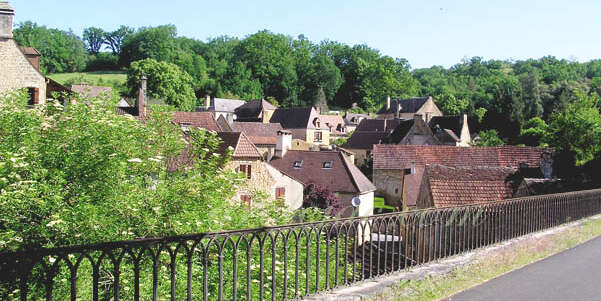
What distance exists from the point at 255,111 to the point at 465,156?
7181cm

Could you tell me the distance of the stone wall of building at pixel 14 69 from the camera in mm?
28047

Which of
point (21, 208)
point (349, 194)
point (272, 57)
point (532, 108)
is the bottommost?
point (349, 194)

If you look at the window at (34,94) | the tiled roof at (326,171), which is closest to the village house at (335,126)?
the tiled roof at (326,171)

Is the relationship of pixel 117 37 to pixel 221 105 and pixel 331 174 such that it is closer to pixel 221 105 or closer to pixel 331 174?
pixel 221 105

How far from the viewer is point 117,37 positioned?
15550 cm

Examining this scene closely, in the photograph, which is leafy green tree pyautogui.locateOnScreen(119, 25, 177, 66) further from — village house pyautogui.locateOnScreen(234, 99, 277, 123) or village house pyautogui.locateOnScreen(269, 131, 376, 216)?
village house pyautogui.locateOnScreen(269, 131, 376, 216)

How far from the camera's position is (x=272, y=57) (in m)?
153

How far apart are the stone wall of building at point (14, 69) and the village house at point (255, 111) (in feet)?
250

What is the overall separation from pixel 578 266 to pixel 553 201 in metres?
2.90

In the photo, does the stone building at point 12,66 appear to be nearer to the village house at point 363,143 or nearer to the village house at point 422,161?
the village house at point 422,161

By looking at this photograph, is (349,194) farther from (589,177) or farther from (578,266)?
(578,266)

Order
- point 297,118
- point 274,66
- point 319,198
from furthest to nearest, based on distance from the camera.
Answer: point 274,66 < point 297,118 < point 319,198

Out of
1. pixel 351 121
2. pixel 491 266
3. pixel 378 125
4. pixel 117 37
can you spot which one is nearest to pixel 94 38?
pixel 117 37

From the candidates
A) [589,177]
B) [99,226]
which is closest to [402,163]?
[589,177]
